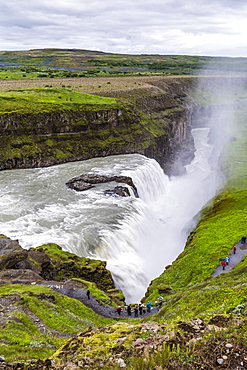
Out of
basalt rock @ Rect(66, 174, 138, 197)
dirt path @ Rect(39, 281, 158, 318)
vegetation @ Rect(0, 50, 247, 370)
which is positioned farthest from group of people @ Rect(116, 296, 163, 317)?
basalt rock @ Rect(66, 174, 138, 197)

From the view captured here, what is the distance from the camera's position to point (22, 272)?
26156 mm

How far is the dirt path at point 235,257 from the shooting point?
29.7 m

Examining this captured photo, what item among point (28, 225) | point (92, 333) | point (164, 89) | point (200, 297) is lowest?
point (28, 225)

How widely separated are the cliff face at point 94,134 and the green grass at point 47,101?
1.70m

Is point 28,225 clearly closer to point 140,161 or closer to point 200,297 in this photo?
point 200,297

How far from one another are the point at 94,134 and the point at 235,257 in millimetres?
48110

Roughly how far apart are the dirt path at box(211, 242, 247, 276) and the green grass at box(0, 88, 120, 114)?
159ft

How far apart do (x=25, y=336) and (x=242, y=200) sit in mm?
41332

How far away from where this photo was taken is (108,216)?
41969 mm

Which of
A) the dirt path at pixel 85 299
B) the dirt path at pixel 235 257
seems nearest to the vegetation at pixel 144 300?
the dirt path at pixel 235 257

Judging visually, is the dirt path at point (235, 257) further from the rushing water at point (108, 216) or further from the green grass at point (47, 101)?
the green grass at point (47, 101)

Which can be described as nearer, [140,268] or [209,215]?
[140,268]

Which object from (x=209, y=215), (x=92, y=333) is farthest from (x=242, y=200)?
(x=92, y=333)

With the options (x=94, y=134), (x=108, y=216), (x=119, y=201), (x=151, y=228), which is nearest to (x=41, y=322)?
(x=108, y=216)
